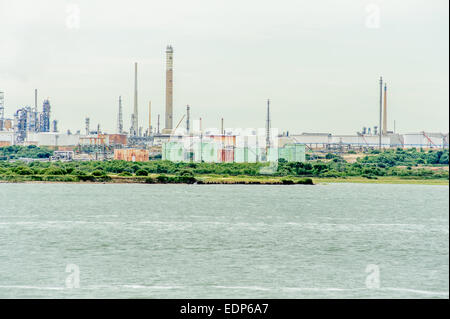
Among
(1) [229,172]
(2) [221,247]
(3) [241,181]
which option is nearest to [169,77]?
(1) [229,172]

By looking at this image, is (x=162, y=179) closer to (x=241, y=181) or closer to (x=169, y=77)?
(x=241, y=181)

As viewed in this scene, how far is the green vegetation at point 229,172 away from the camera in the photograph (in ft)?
113

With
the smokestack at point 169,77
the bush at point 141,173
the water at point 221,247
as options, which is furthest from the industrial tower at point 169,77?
the water at point 221,247

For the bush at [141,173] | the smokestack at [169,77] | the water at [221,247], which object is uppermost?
the smokestack at [169,77]

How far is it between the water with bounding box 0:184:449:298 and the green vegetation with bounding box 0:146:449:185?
8.15 meters

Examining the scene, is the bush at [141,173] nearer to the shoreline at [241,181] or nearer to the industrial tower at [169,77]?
the shoreline at [241,181]

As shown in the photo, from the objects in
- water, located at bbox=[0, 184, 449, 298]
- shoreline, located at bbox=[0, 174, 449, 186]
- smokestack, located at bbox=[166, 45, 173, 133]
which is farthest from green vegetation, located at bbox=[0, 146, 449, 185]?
smokestack, located at bbox=[166, 45, 173, 133]

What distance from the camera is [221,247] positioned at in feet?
45.6

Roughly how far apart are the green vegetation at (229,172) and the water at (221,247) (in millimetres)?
8149

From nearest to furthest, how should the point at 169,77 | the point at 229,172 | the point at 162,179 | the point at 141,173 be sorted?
the point at 162,179 < the point at 141,173 < the point at 229,172 < the point at 169,77

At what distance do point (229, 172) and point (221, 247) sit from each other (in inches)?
927

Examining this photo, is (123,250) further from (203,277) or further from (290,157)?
(290,157)

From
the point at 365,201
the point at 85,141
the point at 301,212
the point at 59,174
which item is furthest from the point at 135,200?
the point at 85,141

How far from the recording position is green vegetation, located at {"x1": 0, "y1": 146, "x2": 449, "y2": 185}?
34562mm
